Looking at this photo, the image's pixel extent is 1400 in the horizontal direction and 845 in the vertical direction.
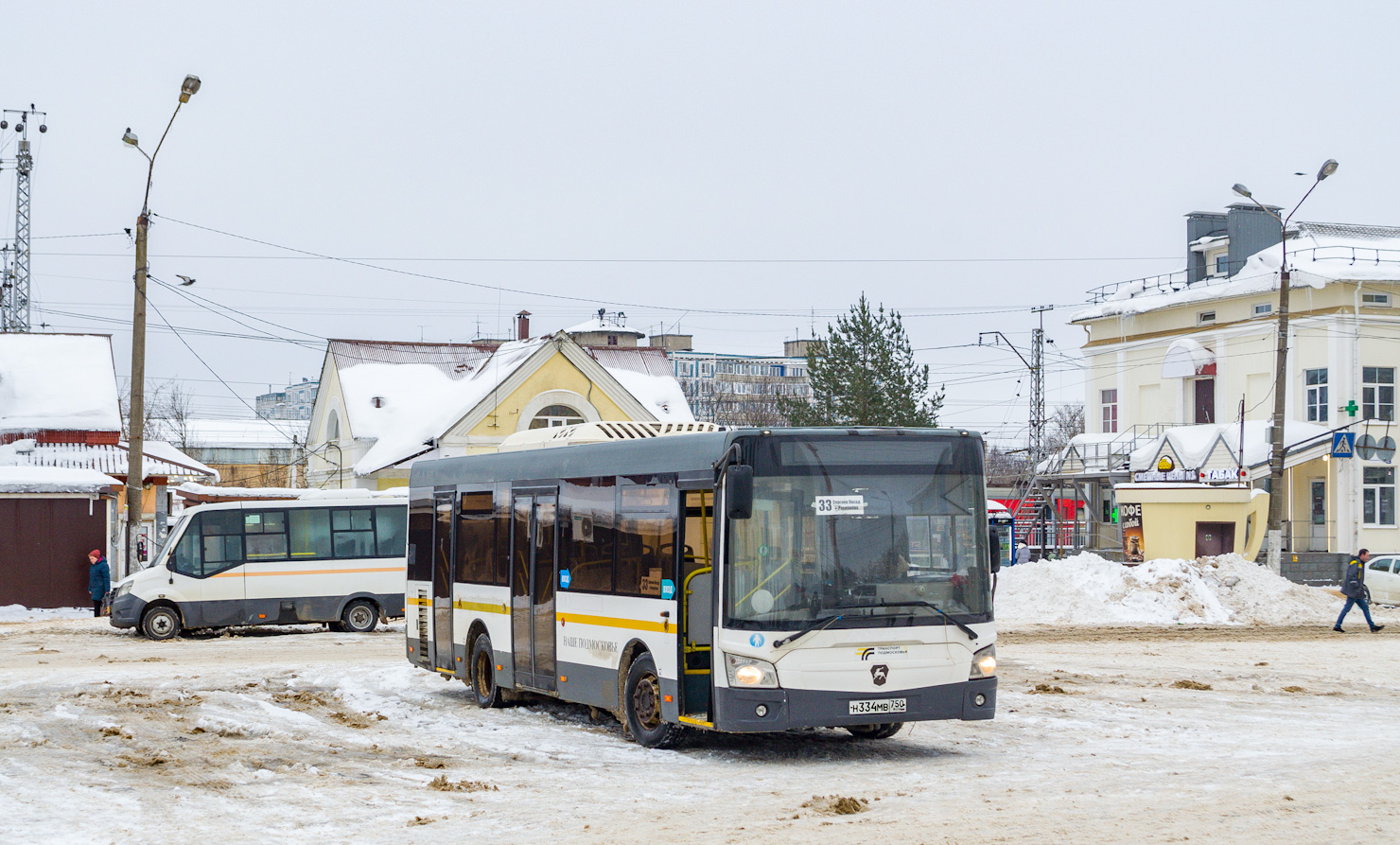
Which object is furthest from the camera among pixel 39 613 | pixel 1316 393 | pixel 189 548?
pixel 1316 393

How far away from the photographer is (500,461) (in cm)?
1677

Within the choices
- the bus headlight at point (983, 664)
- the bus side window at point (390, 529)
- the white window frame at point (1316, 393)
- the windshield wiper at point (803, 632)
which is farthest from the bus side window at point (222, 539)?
the white window frame at point (1316, 393)

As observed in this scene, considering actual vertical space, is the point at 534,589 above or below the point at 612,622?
above

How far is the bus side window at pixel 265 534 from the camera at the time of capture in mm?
28562

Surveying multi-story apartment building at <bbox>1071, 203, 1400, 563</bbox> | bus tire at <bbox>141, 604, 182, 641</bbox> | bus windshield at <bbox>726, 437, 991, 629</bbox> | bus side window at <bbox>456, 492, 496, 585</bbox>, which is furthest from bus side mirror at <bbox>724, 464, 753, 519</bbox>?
multi-story apartment building at <bbox>1071, 203, 1400, 563</bbox>

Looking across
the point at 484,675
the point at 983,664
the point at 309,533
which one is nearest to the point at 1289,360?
the point at 309,533

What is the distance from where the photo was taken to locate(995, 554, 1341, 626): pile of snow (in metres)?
32.9

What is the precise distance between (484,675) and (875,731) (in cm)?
488

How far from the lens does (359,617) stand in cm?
2914

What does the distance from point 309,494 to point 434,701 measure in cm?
1323

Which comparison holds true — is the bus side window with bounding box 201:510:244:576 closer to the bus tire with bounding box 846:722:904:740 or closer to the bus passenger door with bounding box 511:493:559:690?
the bus passenger door with bounding box 511:493:559:690

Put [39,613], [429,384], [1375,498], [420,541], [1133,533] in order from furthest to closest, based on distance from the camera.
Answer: [429,384], [1375,498], [1133,533], [39,613], [420,541]

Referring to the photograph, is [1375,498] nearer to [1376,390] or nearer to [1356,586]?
[1376,390]

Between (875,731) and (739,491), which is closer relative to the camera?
(739,491)
